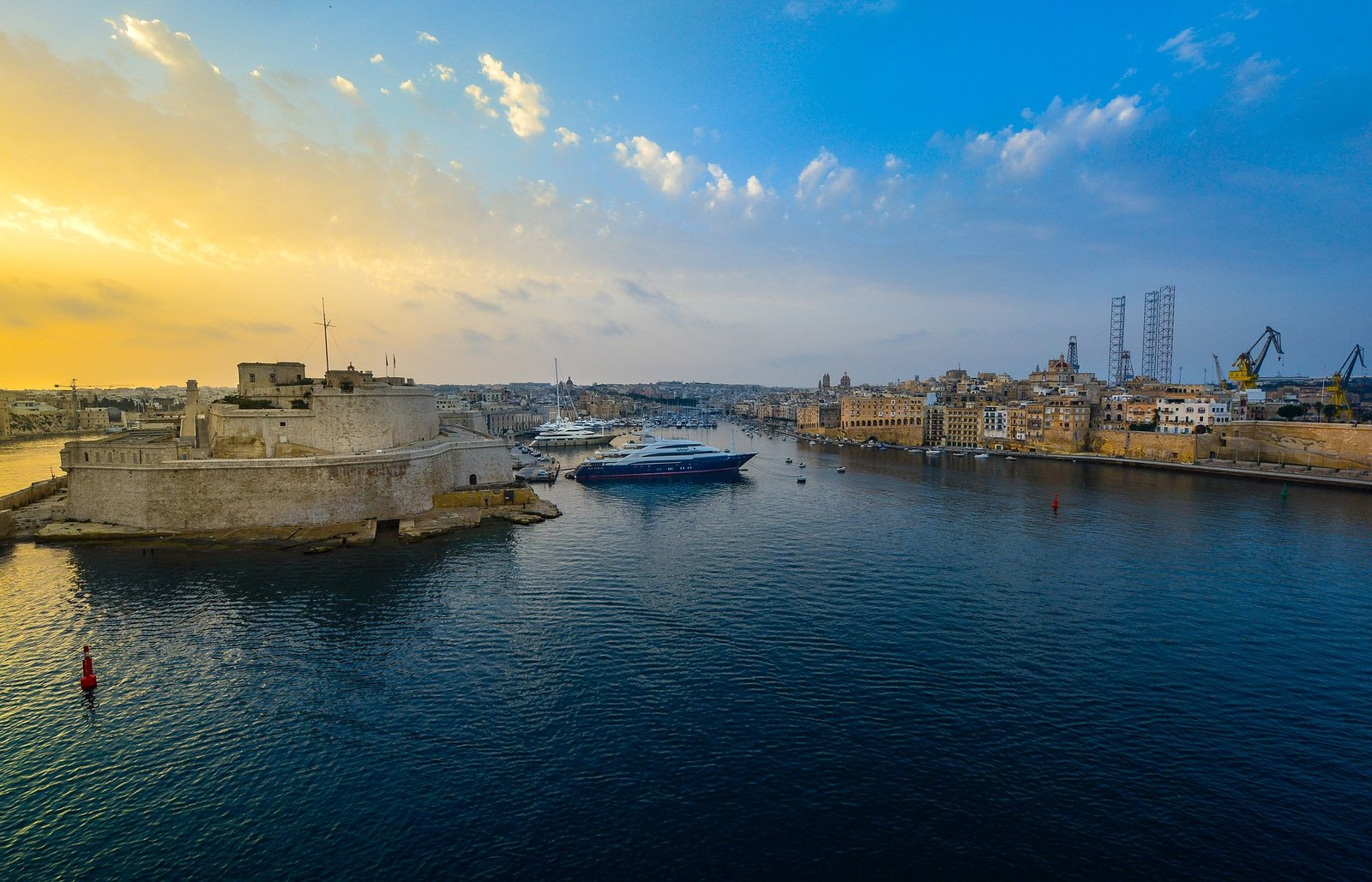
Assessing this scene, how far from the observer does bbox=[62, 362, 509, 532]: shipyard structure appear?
28.2 m

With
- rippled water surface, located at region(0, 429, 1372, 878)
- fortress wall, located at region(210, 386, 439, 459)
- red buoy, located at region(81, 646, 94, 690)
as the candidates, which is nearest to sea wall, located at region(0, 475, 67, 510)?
rippled water surface, located at region(0, 429, 1372, 878)

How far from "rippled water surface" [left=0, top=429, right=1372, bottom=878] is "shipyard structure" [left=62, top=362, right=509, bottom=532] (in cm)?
350

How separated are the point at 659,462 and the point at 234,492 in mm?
31081

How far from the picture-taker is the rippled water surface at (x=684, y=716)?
9836mm

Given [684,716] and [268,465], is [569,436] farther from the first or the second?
[684,716]

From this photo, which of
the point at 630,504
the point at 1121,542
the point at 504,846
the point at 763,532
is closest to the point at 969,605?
the point at 763,532

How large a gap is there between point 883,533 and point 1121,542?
11225mm

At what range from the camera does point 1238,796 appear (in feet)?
35.8

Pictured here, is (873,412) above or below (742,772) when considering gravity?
above

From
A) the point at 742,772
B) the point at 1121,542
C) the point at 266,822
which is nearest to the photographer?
the point at 266,822

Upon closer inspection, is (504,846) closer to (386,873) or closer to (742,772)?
(386,873)

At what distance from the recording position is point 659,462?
5278cm

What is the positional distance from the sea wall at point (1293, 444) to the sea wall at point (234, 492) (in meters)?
74.0

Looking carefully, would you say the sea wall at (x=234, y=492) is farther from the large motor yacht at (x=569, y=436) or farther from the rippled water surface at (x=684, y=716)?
the large motor yacht at (x=569, y=436)
